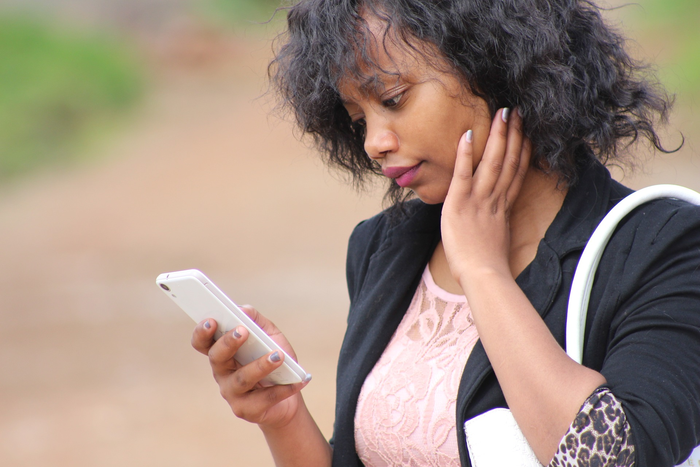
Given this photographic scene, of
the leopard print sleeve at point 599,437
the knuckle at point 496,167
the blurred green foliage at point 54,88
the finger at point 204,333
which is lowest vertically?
the leopard print sleeve at point 599,437

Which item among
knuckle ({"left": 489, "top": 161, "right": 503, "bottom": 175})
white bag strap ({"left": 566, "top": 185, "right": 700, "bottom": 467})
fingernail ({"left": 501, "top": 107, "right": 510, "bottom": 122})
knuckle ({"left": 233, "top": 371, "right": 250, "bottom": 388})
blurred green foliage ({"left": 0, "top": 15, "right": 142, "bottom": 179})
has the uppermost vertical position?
blurred green foliage ({"left": 0, "top": 15, "right": 142, "bottom": 179})

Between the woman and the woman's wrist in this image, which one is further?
the woman's wrist

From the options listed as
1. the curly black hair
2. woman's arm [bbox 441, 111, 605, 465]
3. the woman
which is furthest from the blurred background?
woman's arm [bbox 441, 111, 605, 465]

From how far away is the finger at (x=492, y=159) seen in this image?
1.65m

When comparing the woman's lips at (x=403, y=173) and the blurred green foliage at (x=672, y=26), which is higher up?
the woman's lips at (x=403, y=173)

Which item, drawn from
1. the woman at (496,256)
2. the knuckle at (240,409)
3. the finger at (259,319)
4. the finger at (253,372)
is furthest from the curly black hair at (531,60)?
the knuckle at (240,409)

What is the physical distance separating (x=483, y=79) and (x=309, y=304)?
298 inches

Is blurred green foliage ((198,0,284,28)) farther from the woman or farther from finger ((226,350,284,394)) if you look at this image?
finger ((226,350,284,394))

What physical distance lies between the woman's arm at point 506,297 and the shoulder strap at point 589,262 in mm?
60

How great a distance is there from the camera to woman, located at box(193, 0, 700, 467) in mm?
1285

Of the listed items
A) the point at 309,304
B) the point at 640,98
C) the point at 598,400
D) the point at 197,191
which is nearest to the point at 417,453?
the point at 598,400

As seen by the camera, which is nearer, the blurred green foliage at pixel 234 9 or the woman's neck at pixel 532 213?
the woman's neck at pixel 532 213

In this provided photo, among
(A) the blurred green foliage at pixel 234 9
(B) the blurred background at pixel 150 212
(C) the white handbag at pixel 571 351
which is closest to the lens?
(C) the white handbag at pixel 571 351

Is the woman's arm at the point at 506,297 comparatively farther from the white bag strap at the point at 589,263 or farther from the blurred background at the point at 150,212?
the blurred background at the point at 150,212
